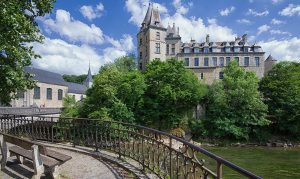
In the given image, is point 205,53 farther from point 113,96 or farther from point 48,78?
point 48,78

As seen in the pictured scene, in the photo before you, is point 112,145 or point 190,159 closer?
point 190,159

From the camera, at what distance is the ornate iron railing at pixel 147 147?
13.0 feet

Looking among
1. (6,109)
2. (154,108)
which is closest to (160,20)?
(154,108)

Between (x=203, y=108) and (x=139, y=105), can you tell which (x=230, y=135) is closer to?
(x=203, y=108)

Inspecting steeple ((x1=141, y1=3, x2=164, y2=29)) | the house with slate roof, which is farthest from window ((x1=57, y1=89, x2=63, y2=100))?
steeple ((x1=141, y1=3, x2=164, y2=29))

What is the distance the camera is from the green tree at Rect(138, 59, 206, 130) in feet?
105

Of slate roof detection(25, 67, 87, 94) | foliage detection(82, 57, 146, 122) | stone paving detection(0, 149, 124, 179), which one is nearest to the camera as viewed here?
stone paving detection(0, 149, 124, 179)

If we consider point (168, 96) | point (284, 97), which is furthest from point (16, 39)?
point (284, 97)

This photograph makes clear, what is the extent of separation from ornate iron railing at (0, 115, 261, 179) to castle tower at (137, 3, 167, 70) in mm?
38657

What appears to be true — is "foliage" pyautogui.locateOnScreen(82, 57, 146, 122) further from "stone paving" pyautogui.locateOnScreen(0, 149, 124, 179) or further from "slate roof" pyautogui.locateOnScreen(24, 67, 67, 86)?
"slate roof" pyautogui.locateOnScreen(24, 67, 67, 86)

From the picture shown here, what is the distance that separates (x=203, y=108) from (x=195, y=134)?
4.56m

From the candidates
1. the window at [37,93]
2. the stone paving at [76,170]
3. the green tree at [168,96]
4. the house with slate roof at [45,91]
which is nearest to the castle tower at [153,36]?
the green tree at [168,96]

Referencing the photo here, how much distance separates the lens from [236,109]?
33.8 meters

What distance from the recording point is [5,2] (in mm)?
8562
